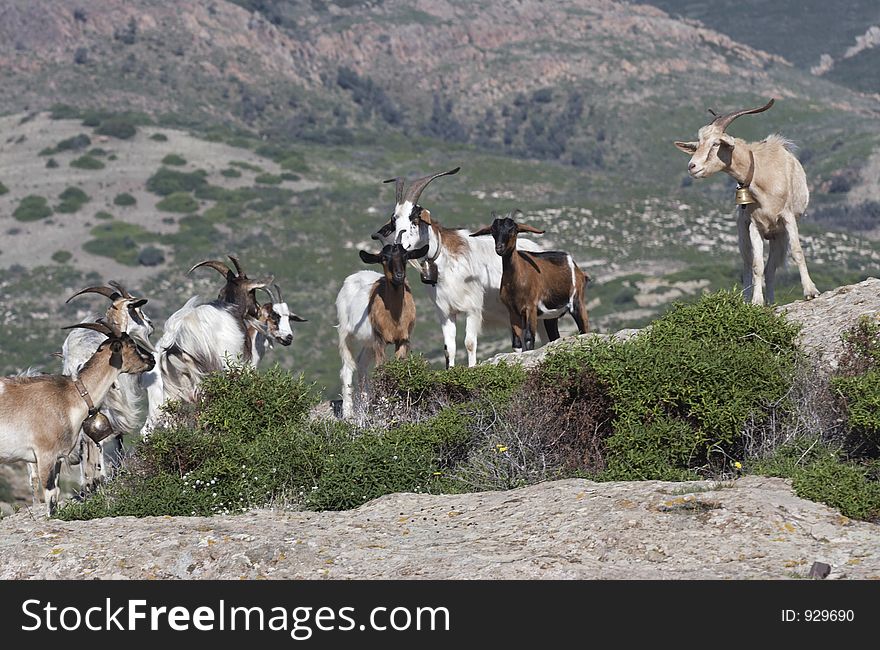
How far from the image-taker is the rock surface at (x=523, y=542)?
8.77 metres

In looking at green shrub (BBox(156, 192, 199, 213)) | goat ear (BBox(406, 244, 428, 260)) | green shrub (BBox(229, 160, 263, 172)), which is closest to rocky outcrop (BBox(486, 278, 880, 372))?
goat ear (BBox(406, 244, 428, 260))

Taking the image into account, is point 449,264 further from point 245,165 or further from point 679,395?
point 245,165

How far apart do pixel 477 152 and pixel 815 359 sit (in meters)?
91.7

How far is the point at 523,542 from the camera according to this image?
9.36 meters

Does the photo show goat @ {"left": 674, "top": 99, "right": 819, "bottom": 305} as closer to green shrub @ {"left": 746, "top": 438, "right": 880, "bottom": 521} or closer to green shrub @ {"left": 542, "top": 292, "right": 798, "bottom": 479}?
green shrub @ {"left": 542, "top": 292, "right": 798, "bottom": 479}

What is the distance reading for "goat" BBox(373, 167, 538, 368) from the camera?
15750mm

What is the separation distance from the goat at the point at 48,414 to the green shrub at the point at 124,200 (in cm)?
7161

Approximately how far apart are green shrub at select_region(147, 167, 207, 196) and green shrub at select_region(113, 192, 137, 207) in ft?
5.97

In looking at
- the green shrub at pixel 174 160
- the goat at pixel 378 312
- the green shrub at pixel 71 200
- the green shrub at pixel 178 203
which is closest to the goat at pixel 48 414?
the goat at pixel 378 312

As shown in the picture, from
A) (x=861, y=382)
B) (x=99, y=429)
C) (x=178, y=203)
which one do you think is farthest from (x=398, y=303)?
(x=178, y=203)

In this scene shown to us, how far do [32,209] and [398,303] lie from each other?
221 feet

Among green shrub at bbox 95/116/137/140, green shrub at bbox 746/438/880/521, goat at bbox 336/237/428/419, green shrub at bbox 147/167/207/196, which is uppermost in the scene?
green shrub at bbox 95/116/137/140

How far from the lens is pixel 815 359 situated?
1276 centimetres
